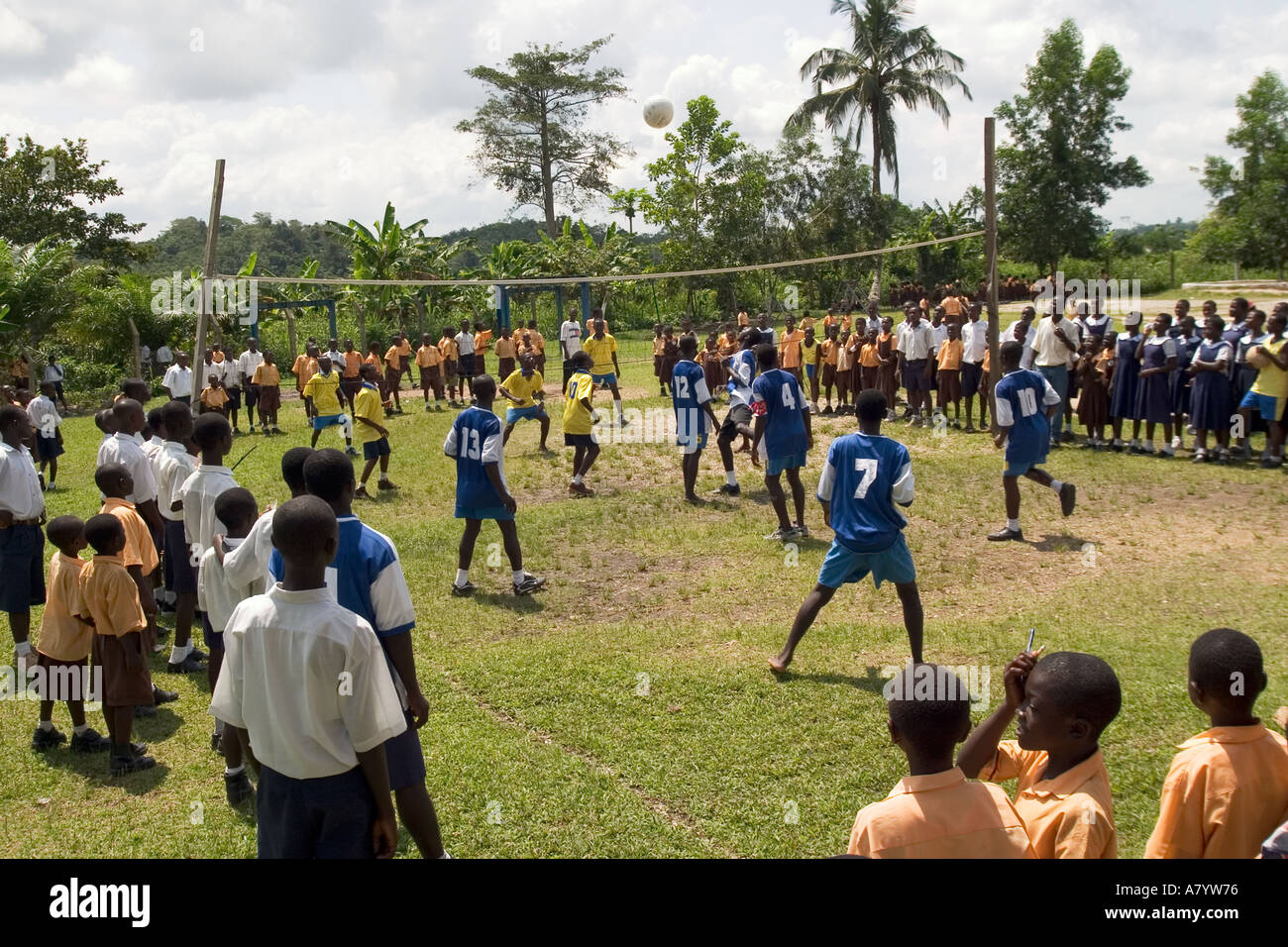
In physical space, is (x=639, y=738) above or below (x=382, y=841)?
below

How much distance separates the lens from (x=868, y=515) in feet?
21.0

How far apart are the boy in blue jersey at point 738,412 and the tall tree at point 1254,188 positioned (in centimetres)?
2691

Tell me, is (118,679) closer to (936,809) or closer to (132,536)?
(132,536)

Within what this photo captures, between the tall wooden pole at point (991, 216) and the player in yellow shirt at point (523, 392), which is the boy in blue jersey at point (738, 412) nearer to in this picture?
the tall wooden pole at point (991, 216)

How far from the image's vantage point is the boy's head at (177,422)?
23.3ft

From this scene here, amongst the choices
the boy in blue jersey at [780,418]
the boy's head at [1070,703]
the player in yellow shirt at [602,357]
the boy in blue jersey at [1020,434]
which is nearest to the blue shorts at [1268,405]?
the boy in blue jersey at [1020,434]

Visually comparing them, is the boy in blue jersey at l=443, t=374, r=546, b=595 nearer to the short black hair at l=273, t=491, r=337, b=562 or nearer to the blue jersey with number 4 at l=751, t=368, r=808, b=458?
the blue jersey with number 4 at l=751, t=368, r=808, b=458

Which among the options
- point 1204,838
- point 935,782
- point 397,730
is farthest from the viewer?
point 397,730

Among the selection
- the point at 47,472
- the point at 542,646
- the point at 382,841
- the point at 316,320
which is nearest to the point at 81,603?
the point at 542,646
